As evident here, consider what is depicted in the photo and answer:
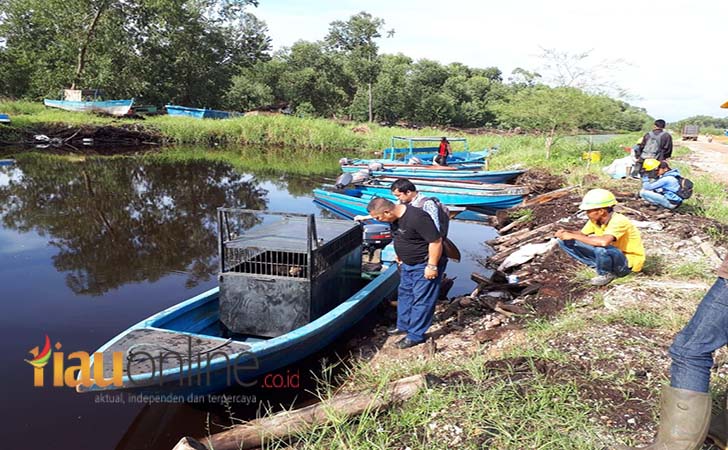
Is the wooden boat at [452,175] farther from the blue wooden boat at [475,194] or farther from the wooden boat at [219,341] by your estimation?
the wooden boat at [219,341]

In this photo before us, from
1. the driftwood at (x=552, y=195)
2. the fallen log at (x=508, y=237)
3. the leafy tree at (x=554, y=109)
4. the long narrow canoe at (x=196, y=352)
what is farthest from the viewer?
the leafy tree at (x=554, y=109)

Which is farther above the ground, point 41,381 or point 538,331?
point 538,331

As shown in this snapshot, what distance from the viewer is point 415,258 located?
A: 4609mm

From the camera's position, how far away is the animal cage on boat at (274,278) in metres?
4.54

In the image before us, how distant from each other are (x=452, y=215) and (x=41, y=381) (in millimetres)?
9916

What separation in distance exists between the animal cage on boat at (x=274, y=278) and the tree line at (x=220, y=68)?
15404 mm

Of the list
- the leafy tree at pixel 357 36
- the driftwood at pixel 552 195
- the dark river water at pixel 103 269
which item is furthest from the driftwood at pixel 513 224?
the leafy tree at pixel 357 36

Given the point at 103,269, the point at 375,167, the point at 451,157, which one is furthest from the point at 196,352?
the point at 451,157

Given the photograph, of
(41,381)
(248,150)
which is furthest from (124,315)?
(248,150)

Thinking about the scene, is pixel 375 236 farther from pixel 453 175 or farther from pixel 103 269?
pixel 453 175

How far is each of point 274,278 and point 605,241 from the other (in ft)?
11.1

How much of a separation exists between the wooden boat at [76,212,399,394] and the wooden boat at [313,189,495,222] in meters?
6.09

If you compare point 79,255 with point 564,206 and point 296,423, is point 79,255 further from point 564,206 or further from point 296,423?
point 564,206

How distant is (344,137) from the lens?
29.3m
